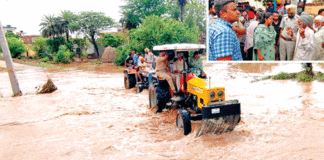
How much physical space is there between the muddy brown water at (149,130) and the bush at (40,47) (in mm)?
25963

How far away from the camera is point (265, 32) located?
4.36 meters

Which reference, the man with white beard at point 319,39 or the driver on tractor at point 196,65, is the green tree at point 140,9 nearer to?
the driver on tractor at point 196,65

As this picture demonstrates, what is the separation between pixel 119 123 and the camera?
21.8 feet

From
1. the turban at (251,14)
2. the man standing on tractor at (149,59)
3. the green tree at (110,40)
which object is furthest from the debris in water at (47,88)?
the green tree at (110,40)

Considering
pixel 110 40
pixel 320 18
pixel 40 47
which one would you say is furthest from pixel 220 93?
pixel 40 47

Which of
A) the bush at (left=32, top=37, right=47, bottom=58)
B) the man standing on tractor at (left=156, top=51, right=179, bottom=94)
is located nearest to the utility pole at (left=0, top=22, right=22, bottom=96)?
the man standing on tractor at (left=156, top=51, right=179, bottom=94)

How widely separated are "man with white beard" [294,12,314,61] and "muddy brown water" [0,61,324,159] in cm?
154

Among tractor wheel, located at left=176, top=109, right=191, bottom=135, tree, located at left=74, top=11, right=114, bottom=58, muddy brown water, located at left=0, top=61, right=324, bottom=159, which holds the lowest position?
muddy brown water, located at left=0, top=61, right=324, bottom=159

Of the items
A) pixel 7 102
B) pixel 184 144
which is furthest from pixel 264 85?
pixel 7 102

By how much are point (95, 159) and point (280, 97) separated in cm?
653

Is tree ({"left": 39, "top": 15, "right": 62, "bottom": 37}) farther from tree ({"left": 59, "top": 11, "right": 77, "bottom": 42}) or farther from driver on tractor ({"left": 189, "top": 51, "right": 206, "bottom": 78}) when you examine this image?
driver on tractor ({"left": 189, "top": 51, "right": 206, "bottom": 78})

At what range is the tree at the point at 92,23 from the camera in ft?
100

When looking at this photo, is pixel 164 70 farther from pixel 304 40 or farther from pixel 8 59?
pixel 8 59

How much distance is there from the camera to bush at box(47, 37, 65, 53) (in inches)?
1238
